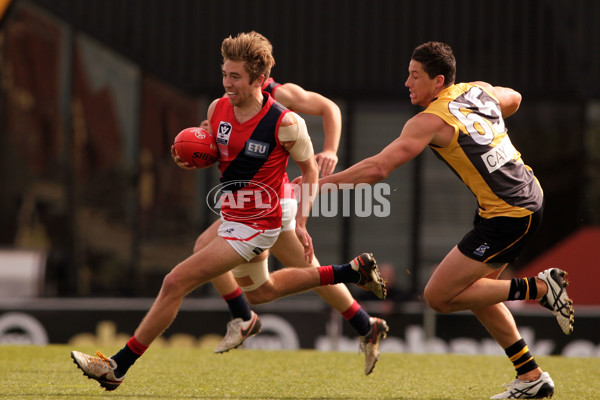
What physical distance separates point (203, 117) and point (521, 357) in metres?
8.75

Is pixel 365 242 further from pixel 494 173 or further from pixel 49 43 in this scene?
pixel 494 173

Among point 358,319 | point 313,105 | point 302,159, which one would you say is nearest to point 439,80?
point 302,159

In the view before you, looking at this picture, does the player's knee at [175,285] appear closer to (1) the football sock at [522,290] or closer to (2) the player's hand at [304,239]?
(2) the player's hand at [304,239]

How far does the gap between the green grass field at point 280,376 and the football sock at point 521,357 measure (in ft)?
0.83

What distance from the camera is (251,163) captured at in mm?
5434

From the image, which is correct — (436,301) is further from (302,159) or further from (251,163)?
(251,163)

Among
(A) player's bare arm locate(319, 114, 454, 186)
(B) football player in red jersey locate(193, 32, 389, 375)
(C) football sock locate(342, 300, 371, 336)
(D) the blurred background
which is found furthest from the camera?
(D) the blurred background

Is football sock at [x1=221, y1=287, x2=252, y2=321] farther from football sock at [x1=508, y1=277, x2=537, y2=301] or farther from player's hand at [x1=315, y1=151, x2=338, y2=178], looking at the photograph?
football sock at [x1=508, y1=277, x2=537, y2=301]

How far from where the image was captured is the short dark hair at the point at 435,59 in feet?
17.9

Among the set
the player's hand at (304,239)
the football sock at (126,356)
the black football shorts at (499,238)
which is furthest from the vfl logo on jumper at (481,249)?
the football sock at (126,356)

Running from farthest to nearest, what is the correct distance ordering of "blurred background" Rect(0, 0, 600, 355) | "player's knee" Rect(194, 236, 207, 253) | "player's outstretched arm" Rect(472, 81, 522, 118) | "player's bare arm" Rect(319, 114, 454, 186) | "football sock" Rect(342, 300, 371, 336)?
"blurred background" Rect(0, 0, 600, 355), "football sock" Rect(342, 300, 371, 336), "player's knee" Rect(194, 236, 207, 253), "player's outstretched arm" Rect(472, 81, 522, 118), "player's bare arm" Rect(319, 114, 454, 186)

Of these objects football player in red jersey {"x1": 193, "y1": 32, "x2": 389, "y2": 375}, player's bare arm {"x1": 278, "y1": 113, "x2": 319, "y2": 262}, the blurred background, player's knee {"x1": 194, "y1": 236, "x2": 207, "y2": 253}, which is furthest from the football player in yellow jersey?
the blurred background

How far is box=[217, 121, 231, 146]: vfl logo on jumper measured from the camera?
5.43 metres

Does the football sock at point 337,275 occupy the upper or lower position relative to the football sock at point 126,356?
upper
